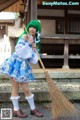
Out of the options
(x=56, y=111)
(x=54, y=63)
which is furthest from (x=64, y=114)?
(x=54, y=63)

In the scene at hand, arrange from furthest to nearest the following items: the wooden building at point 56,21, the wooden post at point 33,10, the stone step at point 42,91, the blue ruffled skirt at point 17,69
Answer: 1. the wooden building at point 56,21
2. the wooden post at point 33,10
3. the stone step at point 42,91
4. the blue ruffled skirt at point 17,69

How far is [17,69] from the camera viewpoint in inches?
198

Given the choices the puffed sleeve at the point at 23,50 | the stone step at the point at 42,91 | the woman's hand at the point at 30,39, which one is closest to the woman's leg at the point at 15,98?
the puffed sleeve at the point at 23,50

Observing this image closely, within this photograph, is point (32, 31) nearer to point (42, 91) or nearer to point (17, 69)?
point (17, 69)

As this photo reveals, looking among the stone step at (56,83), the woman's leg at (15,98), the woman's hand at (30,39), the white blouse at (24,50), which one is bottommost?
the stone step at (56,83)

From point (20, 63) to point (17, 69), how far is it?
0.11 m

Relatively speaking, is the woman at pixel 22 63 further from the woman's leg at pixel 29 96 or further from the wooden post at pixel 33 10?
the wooden post at pixel 33 10

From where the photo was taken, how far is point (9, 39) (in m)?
12.0

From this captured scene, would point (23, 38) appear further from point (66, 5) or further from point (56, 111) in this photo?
point (66, 5)

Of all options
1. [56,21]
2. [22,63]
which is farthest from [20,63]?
[56,21]

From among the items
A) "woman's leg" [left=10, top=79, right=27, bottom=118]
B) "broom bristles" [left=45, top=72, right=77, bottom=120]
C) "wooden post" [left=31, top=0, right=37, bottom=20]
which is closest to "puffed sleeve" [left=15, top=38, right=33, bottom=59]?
"woman's leg" [left=10, top=79, right=27, bottom=118]

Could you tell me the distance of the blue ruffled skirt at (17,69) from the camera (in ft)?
16.4

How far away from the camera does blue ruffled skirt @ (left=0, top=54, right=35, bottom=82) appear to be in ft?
16.4

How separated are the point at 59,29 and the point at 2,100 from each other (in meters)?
7.68
